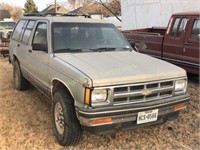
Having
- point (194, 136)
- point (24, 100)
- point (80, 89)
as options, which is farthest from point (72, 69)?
point (24, 100)

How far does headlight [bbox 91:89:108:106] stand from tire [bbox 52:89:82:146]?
0.46 m

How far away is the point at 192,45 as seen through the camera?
6754mm

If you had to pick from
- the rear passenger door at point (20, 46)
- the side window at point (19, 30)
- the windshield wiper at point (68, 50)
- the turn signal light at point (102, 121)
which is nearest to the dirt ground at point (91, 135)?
the turn signal light at point (102, 121)

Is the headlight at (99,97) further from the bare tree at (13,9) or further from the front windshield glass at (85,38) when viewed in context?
the bare tree at (13,9)

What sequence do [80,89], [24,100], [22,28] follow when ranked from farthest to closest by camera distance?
[22,28], [24,100], [80,89]

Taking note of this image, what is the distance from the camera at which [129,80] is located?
349 centimetres

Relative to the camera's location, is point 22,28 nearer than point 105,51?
No

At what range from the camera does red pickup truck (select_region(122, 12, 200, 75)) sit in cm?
675

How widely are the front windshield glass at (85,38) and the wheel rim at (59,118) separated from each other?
922 mm

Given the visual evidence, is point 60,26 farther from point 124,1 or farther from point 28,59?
point 124,1

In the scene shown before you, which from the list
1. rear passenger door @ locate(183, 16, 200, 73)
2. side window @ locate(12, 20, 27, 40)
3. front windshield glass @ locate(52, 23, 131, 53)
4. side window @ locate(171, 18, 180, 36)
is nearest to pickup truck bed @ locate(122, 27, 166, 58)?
side window @ locate(171, 18, 180, 36)

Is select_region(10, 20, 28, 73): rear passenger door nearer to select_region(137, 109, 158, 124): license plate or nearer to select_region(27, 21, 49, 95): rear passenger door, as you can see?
select_region(27, 21, 49, 95): rear passenger door

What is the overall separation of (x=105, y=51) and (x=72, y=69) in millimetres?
1042

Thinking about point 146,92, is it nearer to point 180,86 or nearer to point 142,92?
point 142,92
